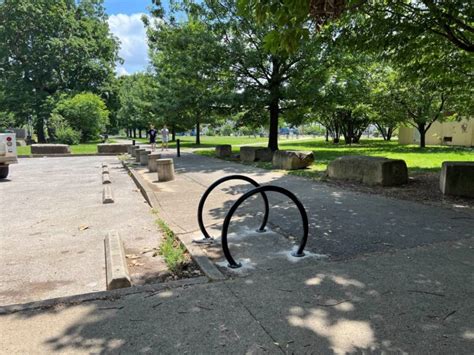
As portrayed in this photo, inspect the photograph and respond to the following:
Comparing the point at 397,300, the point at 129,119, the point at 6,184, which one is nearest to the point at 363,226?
the point at 397,300

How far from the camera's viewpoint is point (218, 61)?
648 inches

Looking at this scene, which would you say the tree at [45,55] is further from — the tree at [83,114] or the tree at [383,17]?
the tree at [383,17]

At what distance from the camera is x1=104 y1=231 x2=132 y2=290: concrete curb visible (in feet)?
11.9

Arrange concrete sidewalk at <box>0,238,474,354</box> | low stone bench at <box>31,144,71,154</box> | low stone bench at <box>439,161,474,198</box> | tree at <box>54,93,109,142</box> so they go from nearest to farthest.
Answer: concrete sidewalk at <box>0,238,474,354</box>, low stone bench at <box>439,161,474,198</box>, low stone bench at <box>31,144,71,154</box>, tree at <box>54,93,109,142</box>

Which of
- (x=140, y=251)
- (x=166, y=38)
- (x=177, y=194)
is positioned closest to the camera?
(x=140, y=251)

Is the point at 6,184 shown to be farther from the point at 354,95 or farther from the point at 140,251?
the point at 354,95

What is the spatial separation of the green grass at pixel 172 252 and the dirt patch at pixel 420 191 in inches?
188

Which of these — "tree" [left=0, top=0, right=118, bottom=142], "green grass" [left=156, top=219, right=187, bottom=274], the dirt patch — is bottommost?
"green grass" [left=156, top=219, right=187, bottom=274]

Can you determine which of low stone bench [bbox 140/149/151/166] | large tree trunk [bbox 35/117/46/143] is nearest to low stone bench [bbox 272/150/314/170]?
low stone bench [bbox 140/149/151/166]

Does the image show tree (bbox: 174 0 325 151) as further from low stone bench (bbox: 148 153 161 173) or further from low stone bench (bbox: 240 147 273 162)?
low stone bench (bbox: 148 153 161 173)

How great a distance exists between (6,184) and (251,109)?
434 inches

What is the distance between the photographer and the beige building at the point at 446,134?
82.6 feet

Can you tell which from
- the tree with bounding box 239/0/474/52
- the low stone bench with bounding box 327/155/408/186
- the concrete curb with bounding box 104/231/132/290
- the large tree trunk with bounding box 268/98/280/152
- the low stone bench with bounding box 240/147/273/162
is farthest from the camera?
the large tree trunk with bounding box 268/98/280/152

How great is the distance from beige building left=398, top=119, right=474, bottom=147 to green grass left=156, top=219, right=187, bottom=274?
25.4m
